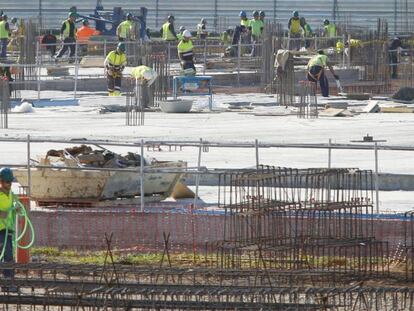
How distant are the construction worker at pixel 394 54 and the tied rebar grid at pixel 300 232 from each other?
84.0ft

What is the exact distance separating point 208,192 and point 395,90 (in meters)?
21.0

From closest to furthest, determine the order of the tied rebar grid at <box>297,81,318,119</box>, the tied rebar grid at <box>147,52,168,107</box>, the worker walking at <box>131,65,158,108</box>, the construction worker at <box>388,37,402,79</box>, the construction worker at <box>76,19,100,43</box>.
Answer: the tied rebar grid at <box>297,81,318,119</box> < the worker walking at <box>131,65,158,108</box> < the tied rebar grid at <box>147,52,168,107</box> < the construction worker at <box>388,37,402,79</box> < the construction worker at <box>76,19,100,43</box>

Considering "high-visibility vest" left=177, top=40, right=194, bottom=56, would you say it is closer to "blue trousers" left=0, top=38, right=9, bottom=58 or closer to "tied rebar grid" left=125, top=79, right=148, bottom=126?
"tied rebar grid" left=125, top=79, right=148, bottom=126

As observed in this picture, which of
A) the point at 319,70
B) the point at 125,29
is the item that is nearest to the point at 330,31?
the point at 125,29

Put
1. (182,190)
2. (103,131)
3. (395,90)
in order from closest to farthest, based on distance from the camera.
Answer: (182,190)
(103,131)
(395,90)

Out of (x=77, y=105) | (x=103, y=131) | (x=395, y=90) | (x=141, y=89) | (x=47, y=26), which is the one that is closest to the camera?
(x=103, y=131)

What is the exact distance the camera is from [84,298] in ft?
46.7

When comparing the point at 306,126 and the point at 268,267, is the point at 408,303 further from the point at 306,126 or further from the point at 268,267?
the point at 306,126

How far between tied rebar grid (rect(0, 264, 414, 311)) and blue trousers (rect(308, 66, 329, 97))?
76.8ft

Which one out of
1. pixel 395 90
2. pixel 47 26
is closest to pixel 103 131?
pixel 395 90

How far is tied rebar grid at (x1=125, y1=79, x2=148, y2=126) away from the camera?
3367cm

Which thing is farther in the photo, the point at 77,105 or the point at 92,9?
the point at 92,9

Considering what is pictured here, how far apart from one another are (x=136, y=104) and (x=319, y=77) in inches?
258

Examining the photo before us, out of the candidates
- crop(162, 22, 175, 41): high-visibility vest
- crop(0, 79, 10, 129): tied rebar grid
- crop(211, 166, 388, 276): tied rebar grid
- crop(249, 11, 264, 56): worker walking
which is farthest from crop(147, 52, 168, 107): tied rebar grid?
crop(211, 166, 388, 276): tied rebar grid
